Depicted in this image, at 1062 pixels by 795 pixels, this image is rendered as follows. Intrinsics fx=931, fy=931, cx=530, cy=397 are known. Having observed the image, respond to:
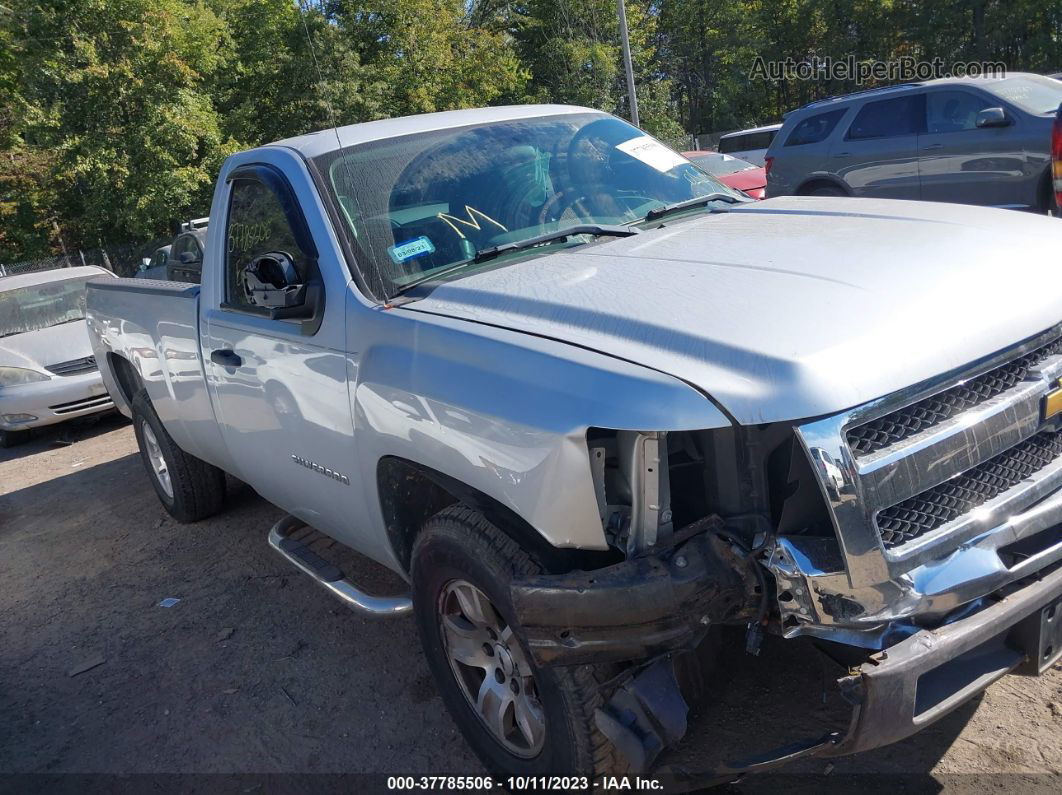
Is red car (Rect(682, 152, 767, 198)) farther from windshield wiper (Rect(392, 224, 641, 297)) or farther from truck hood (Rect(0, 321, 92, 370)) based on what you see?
windshield wiper (Rect(392, 224, 641, 297))

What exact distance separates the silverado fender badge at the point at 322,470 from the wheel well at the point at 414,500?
244 mm

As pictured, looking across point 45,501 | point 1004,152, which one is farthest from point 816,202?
point 1004,152

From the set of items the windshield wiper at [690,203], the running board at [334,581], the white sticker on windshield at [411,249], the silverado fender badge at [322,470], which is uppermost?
the white sticker on windshield at [411,249]

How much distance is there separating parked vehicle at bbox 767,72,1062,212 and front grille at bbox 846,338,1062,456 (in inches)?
306

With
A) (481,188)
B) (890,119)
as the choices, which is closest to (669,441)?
(481,188)

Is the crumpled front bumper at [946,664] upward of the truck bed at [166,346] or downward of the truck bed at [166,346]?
downward

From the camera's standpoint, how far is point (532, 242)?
345 cm

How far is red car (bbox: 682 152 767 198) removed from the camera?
1484cm

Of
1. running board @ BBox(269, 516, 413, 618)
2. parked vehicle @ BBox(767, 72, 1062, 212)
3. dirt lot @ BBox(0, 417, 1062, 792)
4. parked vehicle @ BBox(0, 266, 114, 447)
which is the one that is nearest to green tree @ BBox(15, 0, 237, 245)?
parked vehicle @ BBox(0, 266, 114, 447)

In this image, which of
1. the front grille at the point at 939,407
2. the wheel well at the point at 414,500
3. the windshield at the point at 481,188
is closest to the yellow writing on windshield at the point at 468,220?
the windshield at the point at 481,188

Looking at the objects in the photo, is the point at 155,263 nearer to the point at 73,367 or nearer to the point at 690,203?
the point at 73,367

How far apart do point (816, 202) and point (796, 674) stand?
1970mm

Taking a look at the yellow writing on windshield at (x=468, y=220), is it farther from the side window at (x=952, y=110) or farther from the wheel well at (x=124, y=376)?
the side window at (x=952, y=110)

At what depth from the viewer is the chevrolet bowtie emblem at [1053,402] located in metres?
2.45
